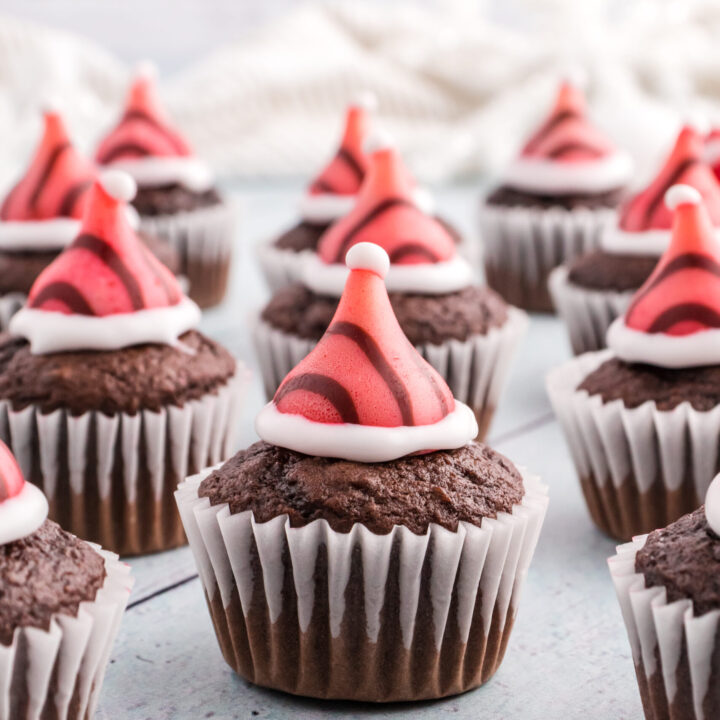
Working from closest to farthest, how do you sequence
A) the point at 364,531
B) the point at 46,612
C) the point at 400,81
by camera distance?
the point at 46,612, the point at 364,531, the point at 400,81

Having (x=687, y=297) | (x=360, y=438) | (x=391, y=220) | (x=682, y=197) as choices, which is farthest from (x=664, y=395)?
(x=360, y=438)

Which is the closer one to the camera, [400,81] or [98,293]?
[98,293]

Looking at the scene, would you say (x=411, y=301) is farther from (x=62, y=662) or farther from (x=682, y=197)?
(x=62, y=662)

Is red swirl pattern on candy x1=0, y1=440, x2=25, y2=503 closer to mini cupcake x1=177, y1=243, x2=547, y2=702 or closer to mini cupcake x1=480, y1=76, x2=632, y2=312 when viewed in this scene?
mini cupcake x1=177, y1=243, x2=547, y2=702

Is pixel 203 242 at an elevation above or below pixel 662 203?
below

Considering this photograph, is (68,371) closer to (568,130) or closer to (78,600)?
(78,600)

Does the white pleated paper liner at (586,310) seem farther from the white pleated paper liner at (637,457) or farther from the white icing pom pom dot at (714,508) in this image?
the white icing pom pom dot at (714,508)

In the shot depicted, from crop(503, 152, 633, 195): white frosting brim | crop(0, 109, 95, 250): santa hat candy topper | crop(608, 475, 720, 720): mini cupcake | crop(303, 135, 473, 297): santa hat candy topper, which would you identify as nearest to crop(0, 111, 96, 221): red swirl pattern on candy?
crop(0, 109, 95, 250): santa hat candy topper
